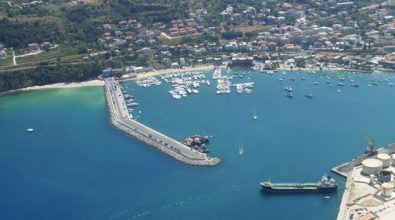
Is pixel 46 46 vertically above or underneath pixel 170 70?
above

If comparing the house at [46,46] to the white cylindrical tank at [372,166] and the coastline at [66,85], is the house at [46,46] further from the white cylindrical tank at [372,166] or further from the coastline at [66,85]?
the white cylindrical tank at [372,166]

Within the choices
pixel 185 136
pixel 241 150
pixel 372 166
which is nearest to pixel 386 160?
pixel 372 166

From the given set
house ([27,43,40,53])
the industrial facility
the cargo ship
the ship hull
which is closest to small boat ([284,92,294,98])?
the industrial facility

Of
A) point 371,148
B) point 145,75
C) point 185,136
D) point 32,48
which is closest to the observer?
point 371,148

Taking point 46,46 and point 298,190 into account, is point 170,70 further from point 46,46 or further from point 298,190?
point 298,190

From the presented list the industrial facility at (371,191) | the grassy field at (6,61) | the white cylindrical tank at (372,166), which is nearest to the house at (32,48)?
the grassy field at (6,61)

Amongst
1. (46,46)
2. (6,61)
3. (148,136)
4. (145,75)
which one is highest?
(46,46)

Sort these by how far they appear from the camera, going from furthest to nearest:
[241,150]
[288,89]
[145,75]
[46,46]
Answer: [46,46] → [145,75] → [288,89] → [241,150]

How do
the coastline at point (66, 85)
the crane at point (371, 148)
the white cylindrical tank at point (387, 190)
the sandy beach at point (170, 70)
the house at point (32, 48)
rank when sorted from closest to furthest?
the white cylindrical tank at point (387, 190) < the crane at point (371, 148) < the coastline at point (66, 85) < the sandy beach at point (170, 70) < the house at point (32, 48)
